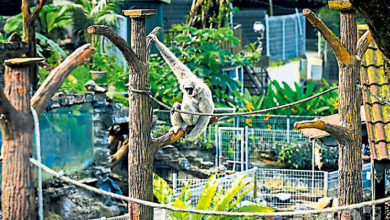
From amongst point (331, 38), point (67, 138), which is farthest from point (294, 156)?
point (331, 38)

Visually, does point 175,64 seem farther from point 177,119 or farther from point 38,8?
point 38,8

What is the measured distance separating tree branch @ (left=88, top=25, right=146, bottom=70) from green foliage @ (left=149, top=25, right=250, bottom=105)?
355 inches

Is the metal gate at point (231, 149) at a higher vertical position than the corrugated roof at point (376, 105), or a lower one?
lower

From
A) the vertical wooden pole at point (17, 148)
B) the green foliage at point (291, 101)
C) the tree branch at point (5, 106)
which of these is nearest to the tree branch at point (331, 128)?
the vertical wooden pole at point (17, 148)

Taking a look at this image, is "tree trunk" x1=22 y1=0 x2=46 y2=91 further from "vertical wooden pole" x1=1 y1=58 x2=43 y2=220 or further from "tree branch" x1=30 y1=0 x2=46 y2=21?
"vertical wooden pole" x1=1 y1=58 x2=43 y2=220

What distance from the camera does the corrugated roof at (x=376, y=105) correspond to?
6324 millimetres

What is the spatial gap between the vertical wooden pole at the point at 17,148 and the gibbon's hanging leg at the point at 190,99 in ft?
10.7

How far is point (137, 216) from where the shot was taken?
5.89 m

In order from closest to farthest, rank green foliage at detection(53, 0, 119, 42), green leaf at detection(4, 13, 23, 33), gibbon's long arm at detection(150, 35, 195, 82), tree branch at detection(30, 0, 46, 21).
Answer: gibbon's long arm at detection(150, 35, 195, 82), tree branch at detection(30, 0, 46, 21), green leaf at detection(4, 13, 23, 33), green foliage at detection(53, 0, 119, 42)

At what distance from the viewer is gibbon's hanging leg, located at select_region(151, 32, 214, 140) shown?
285 inches

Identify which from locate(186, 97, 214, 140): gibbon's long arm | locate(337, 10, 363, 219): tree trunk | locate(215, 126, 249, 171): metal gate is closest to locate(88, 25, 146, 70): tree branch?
locate(186, 97, 214, 140): gibbon's long arm

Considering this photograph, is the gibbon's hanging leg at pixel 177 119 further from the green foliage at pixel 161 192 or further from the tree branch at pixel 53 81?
the tree branch at pixel 53 81

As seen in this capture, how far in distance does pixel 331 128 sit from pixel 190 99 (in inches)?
91.3

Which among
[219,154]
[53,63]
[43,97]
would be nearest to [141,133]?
[43,97]
